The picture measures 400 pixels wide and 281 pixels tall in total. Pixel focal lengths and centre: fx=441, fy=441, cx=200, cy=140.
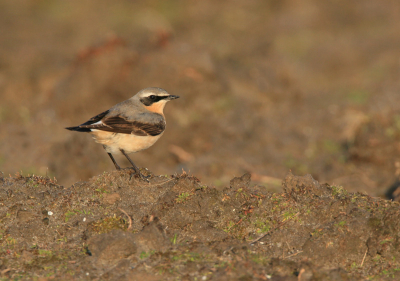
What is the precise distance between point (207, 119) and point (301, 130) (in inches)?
127

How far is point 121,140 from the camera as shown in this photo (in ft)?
25.4

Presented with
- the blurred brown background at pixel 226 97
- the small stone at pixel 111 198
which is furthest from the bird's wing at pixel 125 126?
the blurred brown background at pixel 226 97

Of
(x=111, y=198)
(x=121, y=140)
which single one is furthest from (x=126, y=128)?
(x=111, y=198)

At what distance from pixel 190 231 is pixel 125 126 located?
247 centimetres

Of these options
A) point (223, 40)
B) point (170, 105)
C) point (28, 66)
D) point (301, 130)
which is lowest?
point (301, 130)

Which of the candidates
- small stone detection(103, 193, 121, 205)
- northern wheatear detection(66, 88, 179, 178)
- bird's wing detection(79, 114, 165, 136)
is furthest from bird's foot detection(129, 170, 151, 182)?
bird's wing detection(79, 114, 165, 136)

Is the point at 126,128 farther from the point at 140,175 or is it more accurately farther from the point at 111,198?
the point at 111,198

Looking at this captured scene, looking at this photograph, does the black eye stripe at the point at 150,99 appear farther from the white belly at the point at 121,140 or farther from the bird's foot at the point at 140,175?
the bird's foot at the point at 140,175

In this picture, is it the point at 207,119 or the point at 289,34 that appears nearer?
the point at 207,119

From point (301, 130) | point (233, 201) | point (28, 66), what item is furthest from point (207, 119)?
point (28, 66)

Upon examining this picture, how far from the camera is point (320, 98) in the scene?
17.9m

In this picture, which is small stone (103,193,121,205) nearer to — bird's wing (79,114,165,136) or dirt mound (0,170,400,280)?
dirt mound (0,170,400,280)

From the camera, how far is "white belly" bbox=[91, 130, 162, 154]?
7.73m

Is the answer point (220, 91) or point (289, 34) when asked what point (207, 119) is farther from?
point (289, 34)
